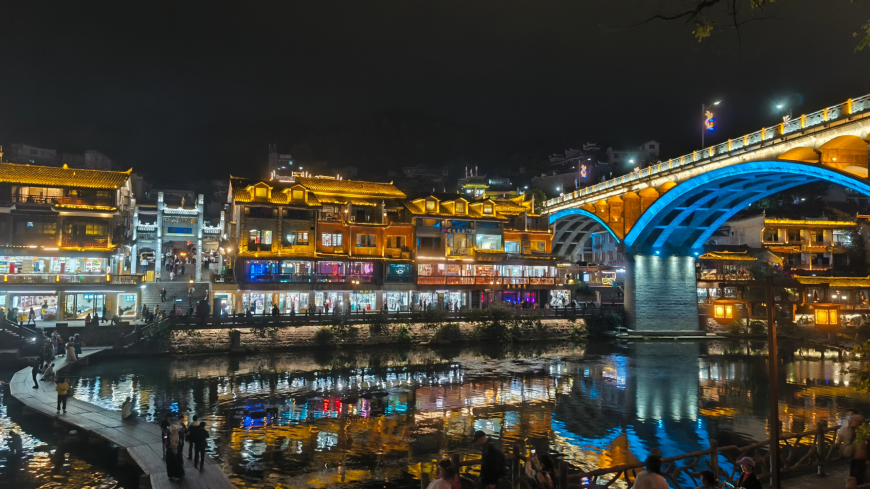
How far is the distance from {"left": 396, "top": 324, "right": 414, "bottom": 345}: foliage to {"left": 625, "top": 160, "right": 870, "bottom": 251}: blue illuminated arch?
2686cm

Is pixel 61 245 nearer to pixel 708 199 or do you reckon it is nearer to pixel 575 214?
pixel 708 199

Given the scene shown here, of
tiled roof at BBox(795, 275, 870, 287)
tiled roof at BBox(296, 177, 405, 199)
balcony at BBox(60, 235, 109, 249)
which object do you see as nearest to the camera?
balcony at BBox(60, 235, 109, 249)

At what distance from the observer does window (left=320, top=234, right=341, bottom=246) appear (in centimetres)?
5169

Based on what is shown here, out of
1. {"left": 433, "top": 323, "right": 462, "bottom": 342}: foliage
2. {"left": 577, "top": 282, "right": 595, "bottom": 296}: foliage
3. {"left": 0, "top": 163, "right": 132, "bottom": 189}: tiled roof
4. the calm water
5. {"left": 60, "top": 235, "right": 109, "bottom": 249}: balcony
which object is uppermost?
{"left": 0, "top": 163, "right": 132, "bottom": 189}: tiled roof

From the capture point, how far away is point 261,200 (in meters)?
48.1

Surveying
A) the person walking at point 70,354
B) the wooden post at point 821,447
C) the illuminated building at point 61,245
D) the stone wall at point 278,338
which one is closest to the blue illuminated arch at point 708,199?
the stone wall at point 278,338

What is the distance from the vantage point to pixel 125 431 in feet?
57.8

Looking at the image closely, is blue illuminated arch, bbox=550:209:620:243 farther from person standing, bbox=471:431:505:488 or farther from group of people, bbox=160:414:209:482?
group of people, bbox=160:414:209:482

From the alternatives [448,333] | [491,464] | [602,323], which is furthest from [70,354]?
[602,323]

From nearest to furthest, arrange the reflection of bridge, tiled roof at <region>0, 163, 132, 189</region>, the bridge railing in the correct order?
the bridge railing → the reflection of bridge → tiled roof at <region>0, 163, 132, 189</region>

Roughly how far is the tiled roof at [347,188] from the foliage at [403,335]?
18.0 meters

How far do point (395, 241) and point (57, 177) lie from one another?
3145cm

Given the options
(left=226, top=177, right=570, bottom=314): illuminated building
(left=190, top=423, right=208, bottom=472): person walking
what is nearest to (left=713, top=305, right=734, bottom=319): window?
(left=226, top=177, right=570, bottom=314): illuminated building

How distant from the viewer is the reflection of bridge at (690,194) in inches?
1270
